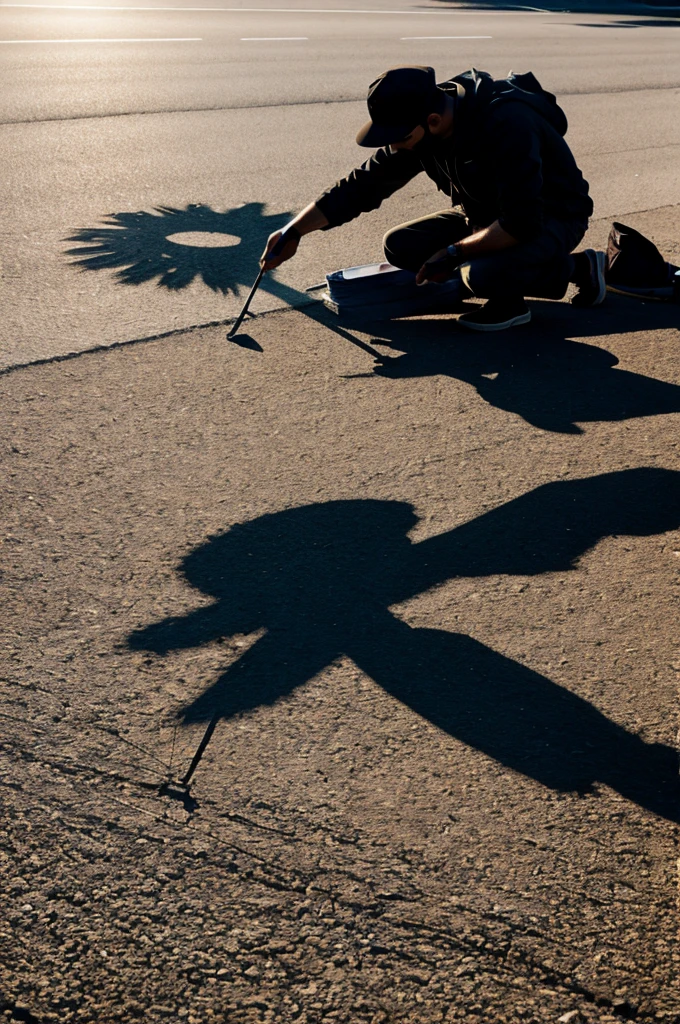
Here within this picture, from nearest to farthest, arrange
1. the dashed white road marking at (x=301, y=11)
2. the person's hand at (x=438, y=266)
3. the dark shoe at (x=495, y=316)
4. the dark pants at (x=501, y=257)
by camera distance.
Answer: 1. the person's hand at (x=438, y=266)
2. the dark pants at (x=501, y=257)
3. the dark shoe at (x=495, y=316)
4. the dashed white road marking at (x=301, y=11)

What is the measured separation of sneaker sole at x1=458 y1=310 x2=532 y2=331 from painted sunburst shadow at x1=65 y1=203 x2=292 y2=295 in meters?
1.10

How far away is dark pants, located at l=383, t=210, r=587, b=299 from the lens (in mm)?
4770

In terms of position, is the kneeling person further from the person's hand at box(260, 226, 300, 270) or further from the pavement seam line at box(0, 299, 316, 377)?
the pavement seam line at box(0, 299, 316, 377)

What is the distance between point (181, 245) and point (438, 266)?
2.01 metres

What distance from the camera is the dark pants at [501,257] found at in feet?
15.6

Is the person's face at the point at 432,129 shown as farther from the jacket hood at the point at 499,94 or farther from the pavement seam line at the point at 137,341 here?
the pavement seam line at the point at 137,341

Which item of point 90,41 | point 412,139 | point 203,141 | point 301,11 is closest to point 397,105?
point 412,139

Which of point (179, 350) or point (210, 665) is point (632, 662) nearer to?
point (210, 665)

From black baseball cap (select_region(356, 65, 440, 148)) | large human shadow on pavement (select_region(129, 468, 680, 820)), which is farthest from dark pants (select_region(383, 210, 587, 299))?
large human shadow on pavement (select_region(129, 468, 680, 820))

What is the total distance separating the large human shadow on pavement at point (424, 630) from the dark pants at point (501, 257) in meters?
1.43

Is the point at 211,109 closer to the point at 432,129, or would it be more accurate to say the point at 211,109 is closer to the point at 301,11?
the point at 432,129

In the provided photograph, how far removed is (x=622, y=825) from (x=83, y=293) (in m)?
3.92

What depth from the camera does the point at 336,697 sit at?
2621mm

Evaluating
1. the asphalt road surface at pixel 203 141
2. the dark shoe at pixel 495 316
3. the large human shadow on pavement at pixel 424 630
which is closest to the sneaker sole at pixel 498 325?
the dark shoe at pixel 495 316
